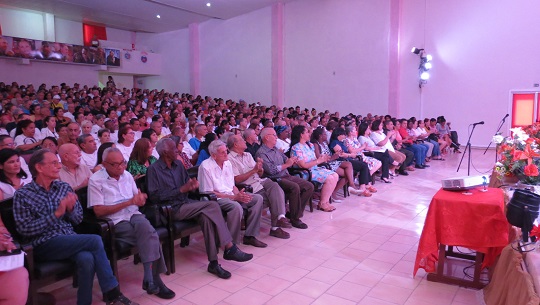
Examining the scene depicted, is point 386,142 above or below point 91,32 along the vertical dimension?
below

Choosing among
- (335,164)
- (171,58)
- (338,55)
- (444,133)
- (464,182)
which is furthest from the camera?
(171,58)

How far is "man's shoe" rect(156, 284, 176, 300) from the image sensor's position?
300cm

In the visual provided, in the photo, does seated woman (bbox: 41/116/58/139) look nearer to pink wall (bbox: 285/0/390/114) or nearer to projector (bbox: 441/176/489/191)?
projector (bbox: 441/176/489/191)

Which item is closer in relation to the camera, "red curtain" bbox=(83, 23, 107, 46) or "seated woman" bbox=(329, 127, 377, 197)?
"seated woman" bbox=(329, 127, 377, 197)

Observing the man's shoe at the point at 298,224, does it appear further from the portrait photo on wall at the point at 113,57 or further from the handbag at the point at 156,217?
the portrait photo on wall at the point at 113,57

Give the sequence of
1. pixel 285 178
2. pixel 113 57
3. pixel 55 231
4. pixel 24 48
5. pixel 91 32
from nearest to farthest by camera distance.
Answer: pixel 55 231
pixel 285 178
pixel 24 48
pixel 113 57
pixel 91 32

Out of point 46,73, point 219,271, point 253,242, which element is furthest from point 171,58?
point 219,271

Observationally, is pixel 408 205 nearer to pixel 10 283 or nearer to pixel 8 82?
pixel 10 283

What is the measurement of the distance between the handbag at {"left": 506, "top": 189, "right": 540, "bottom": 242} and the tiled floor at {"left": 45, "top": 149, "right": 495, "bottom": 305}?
2.78 feet

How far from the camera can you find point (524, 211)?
2.32 metres

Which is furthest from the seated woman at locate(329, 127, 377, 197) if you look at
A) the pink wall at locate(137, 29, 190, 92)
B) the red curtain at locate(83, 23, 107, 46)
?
the red curtain at locate(83, 23, 107, 46)

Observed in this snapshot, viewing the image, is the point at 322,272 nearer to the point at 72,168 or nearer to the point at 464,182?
the point at 464,182

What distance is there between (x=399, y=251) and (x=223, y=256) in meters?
1.67

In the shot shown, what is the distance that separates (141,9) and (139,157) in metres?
12.5
